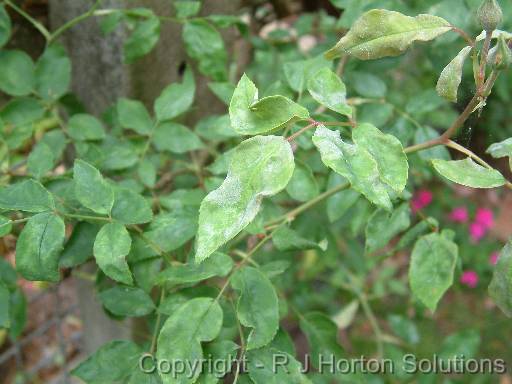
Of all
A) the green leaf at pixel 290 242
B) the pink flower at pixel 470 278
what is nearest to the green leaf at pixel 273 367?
the green leaf at pixel 290 242

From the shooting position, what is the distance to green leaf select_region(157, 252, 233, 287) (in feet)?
2.36

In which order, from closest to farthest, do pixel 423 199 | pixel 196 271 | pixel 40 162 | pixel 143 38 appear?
pixel 196 271 < pixel 40 162 < pixel 143 38 < pixel 423 199

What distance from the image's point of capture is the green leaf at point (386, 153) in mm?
580

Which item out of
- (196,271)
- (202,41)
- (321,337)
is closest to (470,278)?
(321,337)

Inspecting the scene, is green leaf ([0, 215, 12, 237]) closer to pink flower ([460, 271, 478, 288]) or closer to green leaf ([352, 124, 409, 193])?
green leaf ([352, 124, 409, 193])

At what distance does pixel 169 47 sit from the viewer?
113cm

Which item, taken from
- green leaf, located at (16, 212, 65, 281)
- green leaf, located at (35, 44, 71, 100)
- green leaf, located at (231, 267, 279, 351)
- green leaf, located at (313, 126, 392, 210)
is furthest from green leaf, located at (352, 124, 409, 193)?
green leaf, located at (35, 44, 71, 100)

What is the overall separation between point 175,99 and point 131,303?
0.36 m

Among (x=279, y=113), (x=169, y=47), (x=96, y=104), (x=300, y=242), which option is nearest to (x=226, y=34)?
(x=169, y=47)

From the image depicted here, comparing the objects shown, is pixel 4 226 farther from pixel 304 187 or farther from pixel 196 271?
pixel 304 187

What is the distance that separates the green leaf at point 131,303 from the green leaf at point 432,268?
Answer: 1.16 ft

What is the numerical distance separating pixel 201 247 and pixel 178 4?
24.1 inches

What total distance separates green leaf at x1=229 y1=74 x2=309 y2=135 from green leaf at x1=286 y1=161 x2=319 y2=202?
32 cm

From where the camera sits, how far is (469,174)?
2.09 feet
